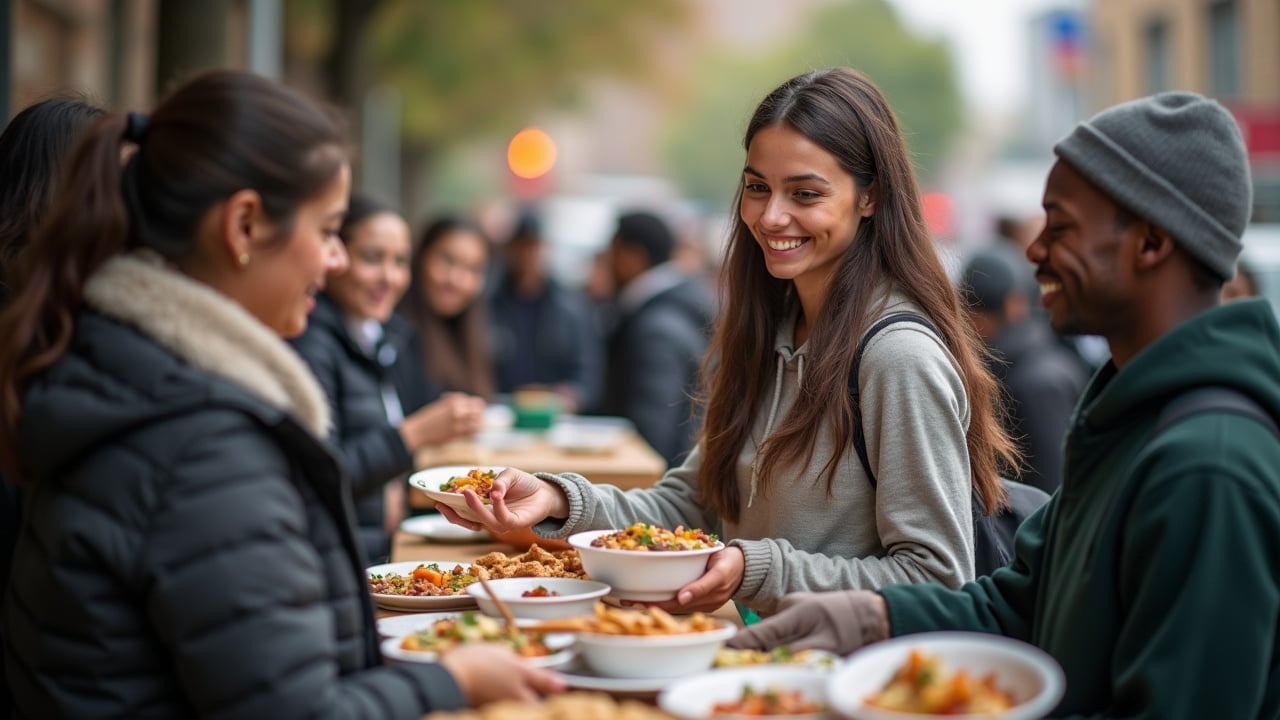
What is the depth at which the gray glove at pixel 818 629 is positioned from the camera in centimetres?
292

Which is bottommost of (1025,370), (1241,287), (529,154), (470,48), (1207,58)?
(1025,370)

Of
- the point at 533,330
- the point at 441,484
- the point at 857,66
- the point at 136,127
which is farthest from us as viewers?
the point at 857,66

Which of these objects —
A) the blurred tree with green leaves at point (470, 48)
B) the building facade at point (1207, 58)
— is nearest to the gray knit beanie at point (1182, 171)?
the blurred tree with green leaves at point (470, 48)

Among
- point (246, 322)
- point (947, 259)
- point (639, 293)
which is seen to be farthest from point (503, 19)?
point (246, 322)

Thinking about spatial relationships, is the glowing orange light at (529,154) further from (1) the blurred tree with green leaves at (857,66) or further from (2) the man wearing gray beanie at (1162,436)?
(1) the blurred tree with green leaves at (857,66)

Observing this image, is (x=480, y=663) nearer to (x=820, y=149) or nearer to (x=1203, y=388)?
(x=1203, y=388)

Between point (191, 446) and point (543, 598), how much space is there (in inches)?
39.8

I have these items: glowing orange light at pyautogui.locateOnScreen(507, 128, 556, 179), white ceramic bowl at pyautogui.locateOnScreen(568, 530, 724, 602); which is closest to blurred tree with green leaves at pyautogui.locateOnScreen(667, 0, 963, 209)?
glowing orange light at pyautogui.locateOnScreen(507, 128, 556, 179)

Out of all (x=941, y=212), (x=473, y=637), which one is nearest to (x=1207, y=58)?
(x=941, y=212)

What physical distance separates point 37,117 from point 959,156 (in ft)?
296

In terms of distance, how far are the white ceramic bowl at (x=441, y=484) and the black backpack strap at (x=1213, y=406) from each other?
5.74ft

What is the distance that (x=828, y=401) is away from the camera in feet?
11.3

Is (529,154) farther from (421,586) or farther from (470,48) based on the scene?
(421,586)

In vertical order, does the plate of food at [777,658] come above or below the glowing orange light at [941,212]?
above
